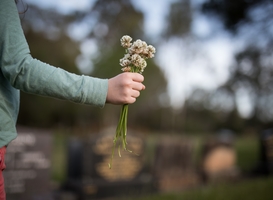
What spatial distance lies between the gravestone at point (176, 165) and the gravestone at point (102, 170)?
3.30 feet

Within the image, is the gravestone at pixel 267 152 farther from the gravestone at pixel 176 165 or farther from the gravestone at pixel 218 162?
the gravestone at pixel 176 165

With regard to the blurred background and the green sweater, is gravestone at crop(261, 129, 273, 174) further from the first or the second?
the green sweater

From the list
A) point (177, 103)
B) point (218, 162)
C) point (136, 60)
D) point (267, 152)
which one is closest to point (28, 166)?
point (136, 60)

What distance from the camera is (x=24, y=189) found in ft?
17.6

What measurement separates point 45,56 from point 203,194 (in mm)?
14511

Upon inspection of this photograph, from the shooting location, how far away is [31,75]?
935 millimetres

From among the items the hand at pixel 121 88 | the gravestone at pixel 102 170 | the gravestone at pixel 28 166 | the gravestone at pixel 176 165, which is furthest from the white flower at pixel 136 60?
the gravestone at pixel 176 165

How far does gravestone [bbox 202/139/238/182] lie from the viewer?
870 centimetres

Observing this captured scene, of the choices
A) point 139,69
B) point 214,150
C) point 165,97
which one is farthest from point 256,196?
point 165,97

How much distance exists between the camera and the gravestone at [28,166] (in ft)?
Result: 17.3

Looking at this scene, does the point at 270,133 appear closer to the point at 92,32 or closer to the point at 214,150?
the point at 214,150

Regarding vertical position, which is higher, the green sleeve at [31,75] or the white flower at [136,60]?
the white flower at [136,60]

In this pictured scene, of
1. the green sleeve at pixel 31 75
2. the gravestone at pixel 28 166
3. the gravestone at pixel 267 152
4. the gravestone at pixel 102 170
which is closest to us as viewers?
the green sleeve at pixel 31 75

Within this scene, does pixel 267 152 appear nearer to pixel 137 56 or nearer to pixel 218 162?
pixel 218 162
